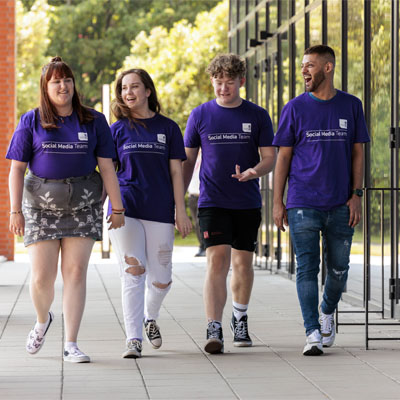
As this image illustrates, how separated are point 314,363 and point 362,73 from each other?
413 centimetres

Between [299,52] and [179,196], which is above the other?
[299,52]

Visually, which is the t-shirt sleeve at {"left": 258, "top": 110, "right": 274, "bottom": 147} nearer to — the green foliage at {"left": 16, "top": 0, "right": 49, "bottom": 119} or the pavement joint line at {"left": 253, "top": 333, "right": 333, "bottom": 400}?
the pavement joint line at {"left": 253, "top": 333, "right": 333, "bottom": 400}

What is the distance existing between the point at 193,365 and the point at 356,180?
1.58m

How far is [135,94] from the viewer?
6715mm

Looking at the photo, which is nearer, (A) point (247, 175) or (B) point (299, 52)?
(A) point (247, 175)

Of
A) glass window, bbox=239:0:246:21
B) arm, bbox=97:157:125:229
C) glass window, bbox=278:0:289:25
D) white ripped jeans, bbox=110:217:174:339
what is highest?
glass window, bbox=239:0:246:21

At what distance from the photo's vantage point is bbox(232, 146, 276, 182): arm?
266 inches

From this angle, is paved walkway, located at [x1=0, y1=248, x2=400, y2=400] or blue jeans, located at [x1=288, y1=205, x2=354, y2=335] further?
blue jeans, located at [x1=288, y1=205, x2=354, y2=335]

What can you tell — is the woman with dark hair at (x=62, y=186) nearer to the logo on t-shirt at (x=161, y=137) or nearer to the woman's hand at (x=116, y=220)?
the woman's hand at (x=116, y=220)

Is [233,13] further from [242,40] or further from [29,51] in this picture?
[29,51]

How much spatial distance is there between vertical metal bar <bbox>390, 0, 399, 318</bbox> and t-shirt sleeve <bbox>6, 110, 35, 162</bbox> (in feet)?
11.8

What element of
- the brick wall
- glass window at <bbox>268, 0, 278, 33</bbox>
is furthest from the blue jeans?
the brick wall

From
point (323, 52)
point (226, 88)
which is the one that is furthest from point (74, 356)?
point (323, 52)

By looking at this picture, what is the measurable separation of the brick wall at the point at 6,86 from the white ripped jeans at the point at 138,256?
10381 millimetres
